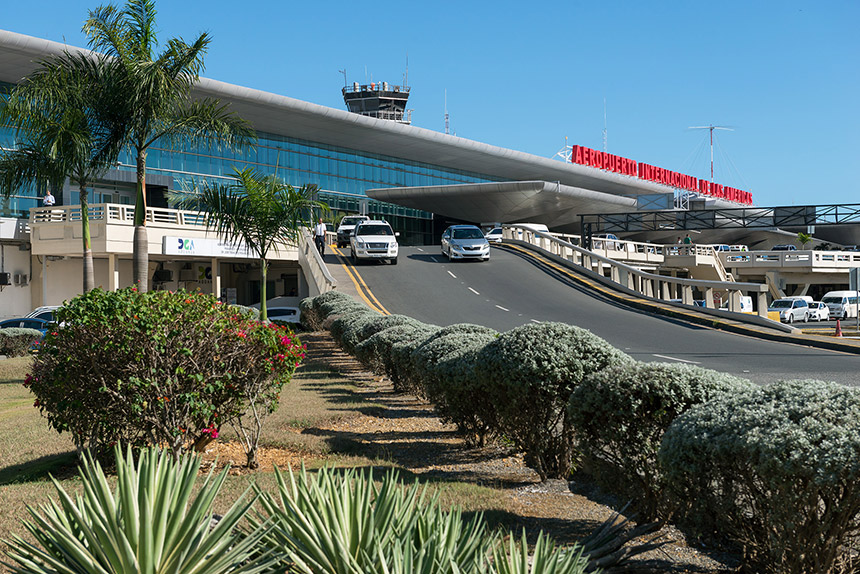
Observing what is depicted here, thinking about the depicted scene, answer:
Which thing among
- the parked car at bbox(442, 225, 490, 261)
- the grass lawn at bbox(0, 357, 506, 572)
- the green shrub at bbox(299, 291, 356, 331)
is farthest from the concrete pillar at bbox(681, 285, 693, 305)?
the grass lawn at bbox(0, 357, 506, 572)

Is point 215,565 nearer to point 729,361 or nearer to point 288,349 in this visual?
point 288,349

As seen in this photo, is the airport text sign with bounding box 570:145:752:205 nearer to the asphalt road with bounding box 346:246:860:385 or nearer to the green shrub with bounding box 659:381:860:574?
the asphalt road with bounding box 346:246:860:385

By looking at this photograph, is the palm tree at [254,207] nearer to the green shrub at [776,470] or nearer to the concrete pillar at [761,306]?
the concrete pillar at [761,306]

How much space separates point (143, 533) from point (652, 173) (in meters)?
99.1

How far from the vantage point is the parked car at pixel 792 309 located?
48156 millimetres

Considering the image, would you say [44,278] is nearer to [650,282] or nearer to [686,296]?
[686,296]

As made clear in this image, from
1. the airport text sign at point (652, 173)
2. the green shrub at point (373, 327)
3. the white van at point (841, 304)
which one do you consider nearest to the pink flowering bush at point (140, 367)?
the green shrub at point (373, 327)

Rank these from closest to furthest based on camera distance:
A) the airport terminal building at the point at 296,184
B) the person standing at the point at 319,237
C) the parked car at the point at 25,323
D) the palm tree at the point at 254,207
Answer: the palm tree at the point at 254,207, the parked car at the point at 25,323, the airport terminal building at the point at 296,184, the person standing at the point at 319,237

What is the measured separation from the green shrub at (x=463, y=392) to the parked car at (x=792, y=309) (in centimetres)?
4325

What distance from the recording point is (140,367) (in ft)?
24.6

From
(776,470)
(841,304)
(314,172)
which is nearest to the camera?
(776,470)

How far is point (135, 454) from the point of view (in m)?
7.91

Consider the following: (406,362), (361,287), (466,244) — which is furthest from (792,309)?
(406,362)

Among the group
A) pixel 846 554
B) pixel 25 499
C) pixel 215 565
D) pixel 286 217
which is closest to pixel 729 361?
pixel 286 217
